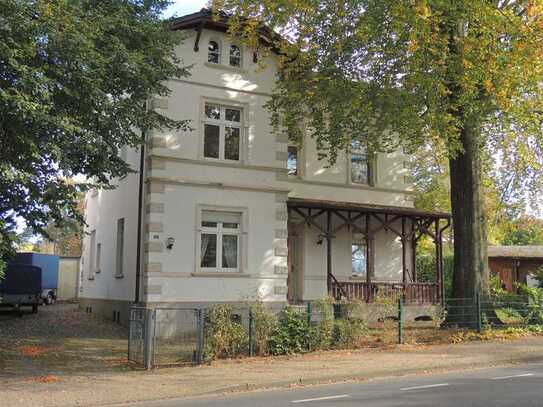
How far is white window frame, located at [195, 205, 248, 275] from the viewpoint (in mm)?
18609

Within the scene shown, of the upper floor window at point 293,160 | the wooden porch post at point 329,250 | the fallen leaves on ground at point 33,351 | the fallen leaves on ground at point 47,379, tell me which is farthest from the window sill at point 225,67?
the fallen leaves on ground at point 47,379

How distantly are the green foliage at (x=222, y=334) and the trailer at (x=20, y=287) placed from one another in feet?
48.5

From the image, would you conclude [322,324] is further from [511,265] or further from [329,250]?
[511,265]

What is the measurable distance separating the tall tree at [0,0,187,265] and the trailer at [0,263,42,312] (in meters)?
12.8

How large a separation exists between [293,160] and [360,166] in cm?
296

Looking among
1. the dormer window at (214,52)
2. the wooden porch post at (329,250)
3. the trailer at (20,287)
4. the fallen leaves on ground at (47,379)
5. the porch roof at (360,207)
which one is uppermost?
the dormer window at (214,52)

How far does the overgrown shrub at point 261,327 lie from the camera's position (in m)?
14.1

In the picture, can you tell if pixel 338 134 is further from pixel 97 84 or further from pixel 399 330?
pixel 97 84

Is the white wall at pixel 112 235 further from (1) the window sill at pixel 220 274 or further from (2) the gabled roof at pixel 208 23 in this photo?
(2) the gabled roof at pixel 208 23

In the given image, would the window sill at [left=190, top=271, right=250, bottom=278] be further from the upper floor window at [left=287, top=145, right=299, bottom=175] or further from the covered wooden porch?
the upper floor window at [left=287, top=145, right=299, bottom=175]

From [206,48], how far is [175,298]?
8.04m

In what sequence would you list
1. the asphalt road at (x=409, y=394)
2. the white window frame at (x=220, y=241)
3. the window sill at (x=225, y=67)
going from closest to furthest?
the asphalt road at (x=409, y=394), the white window frame at (x=220, y=241), the window sill at (x=225, y=67)

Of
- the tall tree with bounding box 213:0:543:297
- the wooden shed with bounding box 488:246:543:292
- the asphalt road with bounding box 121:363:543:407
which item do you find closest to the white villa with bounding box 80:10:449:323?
the tall tree with bounding box 213:0:543:297

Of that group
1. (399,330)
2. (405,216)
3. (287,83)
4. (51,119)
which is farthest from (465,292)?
(51,119)
